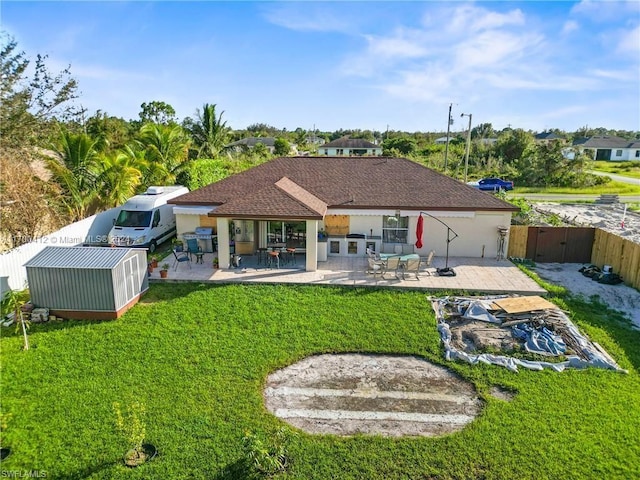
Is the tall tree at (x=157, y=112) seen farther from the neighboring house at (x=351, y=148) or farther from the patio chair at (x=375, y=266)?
the patio chair at (x=375, y=266)

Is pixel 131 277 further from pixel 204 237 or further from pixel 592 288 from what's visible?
pixel 592 288

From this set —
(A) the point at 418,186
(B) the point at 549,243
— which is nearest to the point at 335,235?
(A) the point at 418,186

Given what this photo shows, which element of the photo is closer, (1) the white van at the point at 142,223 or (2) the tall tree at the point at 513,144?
(1) the white van at the point at 142,223

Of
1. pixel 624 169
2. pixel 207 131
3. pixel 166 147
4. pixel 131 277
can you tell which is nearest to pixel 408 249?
pixel 131 277

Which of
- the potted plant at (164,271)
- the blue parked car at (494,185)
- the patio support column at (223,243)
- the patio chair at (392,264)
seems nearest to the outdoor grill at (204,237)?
the patio support column at (223,243)

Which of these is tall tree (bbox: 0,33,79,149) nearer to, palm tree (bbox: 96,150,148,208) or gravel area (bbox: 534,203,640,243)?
palm tree (bbox: 96,150,148,208)

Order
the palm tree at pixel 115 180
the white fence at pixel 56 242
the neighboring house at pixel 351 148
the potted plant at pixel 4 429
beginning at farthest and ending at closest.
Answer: the neighboring house at pixel 351 148
the palm tree at pixel 115 180
the white fence at pixel 56 242
the potted plant at pixel 4 429

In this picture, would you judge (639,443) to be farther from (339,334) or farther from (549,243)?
(549,243)
